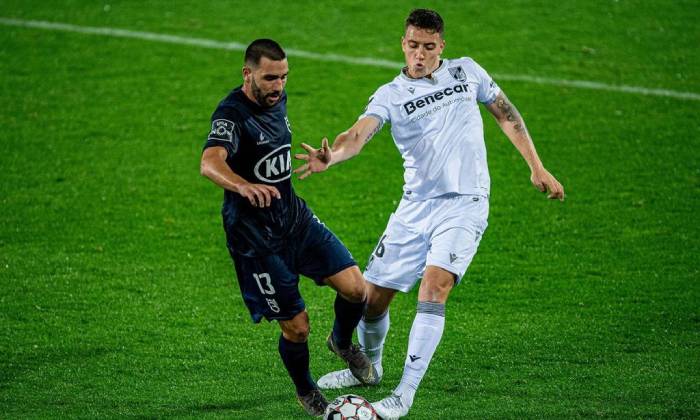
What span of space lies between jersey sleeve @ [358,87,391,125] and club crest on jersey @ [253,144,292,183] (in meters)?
0.68

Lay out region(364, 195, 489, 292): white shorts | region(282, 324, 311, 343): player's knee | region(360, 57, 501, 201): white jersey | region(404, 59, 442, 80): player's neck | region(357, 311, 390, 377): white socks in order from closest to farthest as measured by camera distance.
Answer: region(282, 324, 311, 343): player's knee → region(364, 195, 489, 292): white shorts → region(360, 57, 501, 201): white jersey → region(404, 59, 442, 80): player's neck → region(357, 311, 390, 377): white socks

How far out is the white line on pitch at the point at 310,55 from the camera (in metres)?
13.1

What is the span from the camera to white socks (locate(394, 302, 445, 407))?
256 inches

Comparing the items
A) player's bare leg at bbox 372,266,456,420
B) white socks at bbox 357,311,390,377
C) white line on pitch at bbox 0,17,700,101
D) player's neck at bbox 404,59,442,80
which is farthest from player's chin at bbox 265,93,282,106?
white line on pitch at bbox 0,17,700,101

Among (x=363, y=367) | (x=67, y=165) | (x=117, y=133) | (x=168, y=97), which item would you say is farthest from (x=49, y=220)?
(x=363, y=367)

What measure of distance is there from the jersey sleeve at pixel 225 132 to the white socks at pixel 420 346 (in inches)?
60.3

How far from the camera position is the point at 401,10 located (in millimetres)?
15242

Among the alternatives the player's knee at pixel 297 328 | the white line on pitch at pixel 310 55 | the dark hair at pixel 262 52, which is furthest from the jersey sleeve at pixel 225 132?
the white line on pitch at pixel 310 55

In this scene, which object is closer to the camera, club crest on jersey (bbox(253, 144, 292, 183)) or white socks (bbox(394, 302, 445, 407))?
club crest on jersey (bbox(253, 144, 292, 183))

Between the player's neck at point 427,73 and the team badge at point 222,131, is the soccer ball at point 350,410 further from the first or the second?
the player's neck at point 427,73

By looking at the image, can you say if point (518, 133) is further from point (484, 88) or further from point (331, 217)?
point (331, 217)

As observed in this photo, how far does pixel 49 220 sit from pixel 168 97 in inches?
122

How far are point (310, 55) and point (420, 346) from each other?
8.25m

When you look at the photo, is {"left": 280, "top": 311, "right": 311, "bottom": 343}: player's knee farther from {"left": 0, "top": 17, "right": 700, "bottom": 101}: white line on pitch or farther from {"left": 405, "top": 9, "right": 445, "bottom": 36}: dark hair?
{"left": 0, "top": 17, "right": 700, "bottom": 101}: white line on pitch
